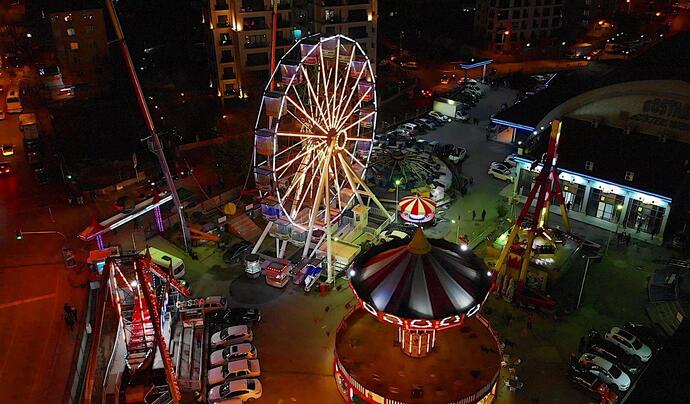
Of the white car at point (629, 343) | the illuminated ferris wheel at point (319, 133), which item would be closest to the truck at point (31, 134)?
the illuminated ferris wheel at point (319, 133)

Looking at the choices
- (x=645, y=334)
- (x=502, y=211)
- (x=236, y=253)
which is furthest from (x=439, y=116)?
(x=645, y=334)

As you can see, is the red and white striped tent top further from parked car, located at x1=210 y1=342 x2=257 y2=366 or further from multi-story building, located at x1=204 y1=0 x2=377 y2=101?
multi-story building, located at x1=204 y1=0 x2=377 y2=101

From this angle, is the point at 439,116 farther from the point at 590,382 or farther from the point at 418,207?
the point at 590,382

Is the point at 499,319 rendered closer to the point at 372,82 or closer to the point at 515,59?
the point at 372,82

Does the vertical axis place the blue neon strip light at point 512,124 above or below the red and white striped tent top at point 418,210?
below

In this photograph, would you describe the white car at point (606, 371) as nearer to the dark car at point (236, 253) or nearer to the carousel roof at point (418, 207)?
the carousel roof at point (418, 207)

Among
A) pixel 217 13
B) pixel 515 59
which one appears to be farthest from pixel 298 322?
pixel 515 59
